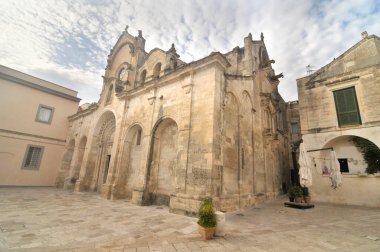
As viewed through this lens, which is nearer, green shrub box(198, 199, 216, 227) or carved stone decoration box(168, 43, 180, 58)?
green shrub box(198, 199, 216, 227)

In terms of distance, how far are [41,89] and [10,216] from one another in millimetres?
16329

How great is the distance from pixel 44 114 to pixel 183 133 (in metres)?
17.9

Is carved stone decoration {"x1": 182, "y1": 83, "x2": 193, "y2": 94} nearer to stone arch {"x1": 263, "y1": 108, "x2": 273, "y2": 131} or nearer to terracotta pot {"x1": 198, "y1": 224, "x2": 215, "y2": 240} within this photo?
terracotta pot {"x1": 198, "y1": 224, "x2": 215, "y2": 240}

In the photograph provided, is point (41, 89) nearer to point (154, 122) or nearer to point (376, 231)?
point (154, 122)

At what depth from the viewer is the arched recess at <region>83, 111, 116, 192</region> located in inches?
583

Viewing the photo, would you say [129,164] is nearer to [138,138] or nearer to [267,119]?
[138,138]

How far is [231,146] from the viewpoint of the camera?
908 centimetres

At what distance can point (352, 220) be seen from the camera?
707cm

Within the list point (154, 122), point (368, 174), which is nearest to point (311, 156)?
point (368, 174)

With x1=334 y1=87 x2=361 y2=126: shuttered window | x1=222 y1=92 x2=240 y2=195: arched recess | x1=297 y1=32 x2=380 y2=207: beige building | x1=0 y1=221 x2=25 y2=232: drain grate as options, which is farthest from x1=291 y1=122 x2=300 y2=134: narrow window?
x1=0 y1=221 x2=25 y2=232: drain grate

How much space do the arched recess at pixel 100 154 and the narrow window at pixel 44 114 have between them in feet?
24.1

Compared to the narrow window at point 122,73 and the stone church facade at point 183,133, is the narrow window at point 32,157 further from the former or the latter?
the narrow window at point 122,73

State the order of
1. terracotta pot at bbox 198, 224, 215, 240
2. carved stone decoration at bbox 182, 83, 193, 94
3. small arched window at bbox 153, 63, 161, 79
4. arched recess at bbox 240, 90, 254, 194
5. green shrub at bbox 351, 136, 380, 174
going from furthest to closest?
small arched window at bbox 153, 63, 161, 79 < green shrub at bbox 351, 136, 380, 174 < arched recess at bbox 240, 90, 254, 194 < carved stone decoration at bbox 182, 83, 193, 94 < terracotta pot at bbox 198, 224, 215, 240

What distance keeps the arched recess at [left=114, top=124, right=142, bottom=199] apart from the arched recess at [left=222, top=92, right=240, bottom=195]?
233 inches
